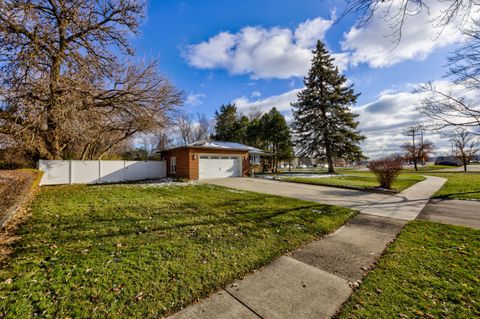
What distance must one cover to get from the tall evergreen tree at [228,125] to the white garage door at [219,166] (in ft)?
45.1

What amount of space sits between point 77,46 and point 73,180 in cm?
847

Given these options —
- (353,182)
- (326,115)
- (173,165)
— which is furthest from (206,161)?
(326,115)

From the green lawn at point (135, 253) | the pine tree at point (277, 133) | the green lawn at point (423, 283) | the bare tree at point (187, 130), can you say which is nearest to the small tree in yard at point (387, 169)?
the green lawn at point (135, 253)

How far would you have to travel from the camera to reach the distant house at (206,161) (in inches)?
570

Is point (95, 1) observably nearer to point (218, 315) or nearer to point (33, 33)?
point (33, 33)

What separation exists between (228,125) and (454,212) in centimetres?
2728

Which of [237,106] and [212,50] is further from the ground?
[237,106]

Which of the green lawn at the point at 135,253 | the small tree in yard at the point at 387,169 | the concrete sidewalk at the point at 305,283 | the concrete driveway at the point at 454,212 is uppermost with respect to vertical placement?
the small tree in yard at the point at 387,169

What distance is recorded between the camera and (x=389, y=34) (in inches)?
139

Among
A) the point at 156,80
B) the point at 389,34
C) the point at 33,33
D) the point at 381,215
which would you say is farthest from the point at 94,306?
the point at 156,80

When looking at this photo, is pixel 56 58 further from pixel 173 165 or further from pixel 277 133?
pixel 277 133

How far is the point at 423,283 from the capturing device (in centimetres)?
262

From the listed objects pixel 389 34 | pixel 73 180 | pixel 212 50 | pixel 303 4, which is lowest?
pixel 73 180

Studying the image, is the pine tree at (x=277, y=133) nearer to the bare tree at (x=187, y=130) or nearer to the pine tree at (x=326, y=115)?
the pine tree at (x=326, y=115)
